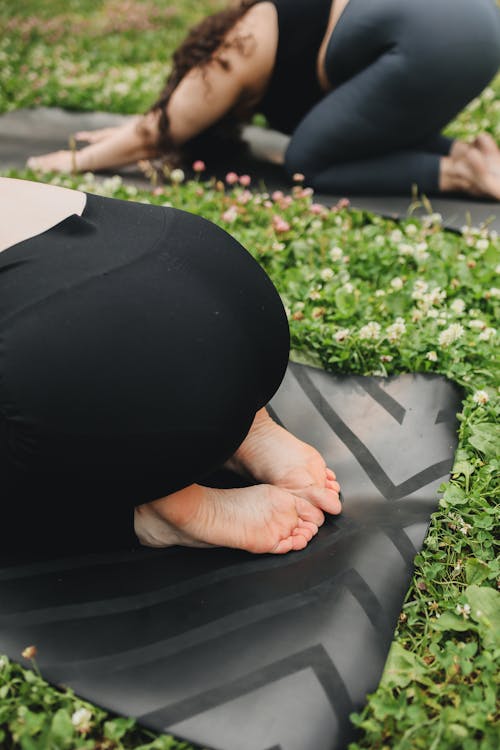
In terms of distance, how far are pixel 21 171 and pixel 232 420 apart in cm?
235

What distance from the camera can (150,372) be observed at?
3.86 ft

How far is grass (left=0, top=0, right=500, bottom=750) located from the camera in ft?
3.83

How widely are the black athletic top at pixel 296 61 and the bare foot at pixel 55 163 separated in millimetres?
843

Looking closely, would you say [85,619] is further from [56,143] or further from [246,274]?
[56,143]

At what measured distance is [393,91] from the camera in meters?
2.63

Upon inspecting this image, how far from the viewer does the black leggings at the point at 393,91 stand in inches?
100

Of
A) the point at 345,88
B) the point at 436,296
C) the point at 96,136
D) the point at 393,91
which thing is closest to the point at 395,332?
the point at 436,296

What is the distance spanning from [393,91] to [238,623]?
2069 millimetres

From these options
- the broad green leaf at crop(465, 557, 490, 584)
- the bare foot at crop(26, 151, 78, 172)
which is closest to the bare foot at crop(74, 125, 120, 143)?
the bare foot at crop(26, 151, 78, 172)

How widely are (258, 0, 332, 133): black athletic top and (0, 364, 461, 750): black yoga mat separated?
72.6 inches

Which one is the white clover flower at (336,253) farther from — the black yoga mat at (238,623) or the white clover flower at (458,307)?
the black yoga mat at (238,623)

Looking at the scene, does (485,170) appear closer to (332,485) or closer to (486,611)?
(332,485)

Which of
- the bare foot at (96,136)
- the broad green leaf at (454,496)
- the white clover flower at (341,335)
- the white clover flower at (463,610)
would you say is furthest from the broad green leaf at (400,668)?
the bare foot at (96,136)

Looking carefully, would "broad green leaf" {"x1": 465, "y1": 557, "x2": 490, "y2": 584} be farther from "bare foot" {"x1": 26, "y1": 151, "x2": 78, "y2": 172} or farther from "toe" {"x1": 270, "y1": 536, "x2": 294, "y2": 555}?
"bare foot" {"x1": 26, "y1": 151, "x2": 78, "y2": 172}
